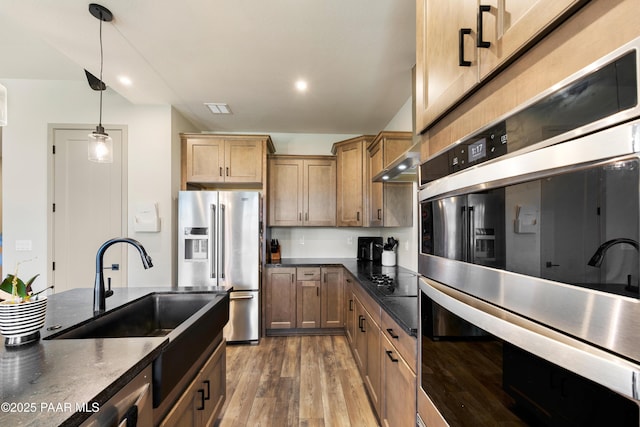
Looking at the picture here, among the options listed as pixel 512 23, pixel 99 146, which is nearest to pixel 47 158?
pixel 99 146

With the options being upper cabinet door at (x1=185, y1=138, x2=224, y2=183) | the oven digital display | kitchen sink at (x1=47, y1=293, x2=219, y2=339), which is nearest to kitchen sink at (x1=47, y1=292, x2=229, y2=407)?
kitchen sink at (x1=47, y1=293, x2=219, y2=339)

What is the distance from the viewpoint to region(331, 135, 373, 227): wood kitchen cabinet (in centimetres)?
351

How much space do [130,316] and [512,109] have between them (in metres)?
2.07

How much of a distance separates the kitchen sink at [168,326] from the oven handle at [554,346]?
109 centimetres

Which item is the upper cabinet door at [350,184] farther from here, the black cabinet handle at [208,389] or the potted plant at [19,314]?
the potted plant at [19,314]

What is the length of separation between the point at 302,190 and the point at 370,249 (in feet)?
4.11

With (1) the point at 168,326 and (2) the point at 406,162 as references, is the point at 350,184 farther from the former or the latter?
(1) the point at 168,326

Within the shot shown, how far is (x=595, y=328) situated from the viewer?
408 mm

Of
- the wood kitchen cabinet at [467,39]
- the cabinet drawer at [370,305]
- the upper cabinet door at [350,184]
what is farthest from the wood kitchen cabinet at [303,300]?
the wood kitchen cabinet at [467,39]

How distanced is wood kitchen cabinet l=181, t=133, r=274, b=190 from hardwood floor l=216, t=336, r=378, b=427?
6.70 feet

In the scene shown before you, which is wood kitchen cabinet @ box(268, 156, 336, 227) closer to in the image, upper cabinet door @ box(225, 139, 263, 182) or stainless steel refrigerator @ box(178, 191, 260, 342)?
upper cabinet door @ box(225, 139, 263, 182)

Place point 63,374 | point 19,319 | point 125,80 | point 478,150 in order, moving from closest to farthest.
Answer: point 478,150 → point 63,374 → point 19,319 → point 125,80

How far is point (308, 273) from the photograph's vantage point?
3.62 metres

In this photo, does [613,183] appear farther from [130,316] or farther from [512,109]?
[130,316]
